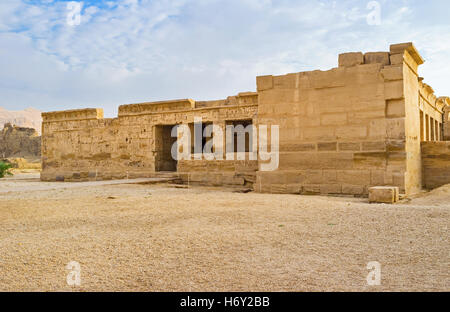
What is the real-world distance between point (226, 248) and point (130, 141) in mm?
10797

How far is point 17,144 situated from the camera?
103ft

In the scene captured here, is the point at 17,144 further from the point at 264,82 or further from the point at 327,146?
the point at 327,146

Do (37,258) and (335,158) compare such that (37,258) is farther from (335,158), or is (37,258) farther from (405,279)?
(335,158)

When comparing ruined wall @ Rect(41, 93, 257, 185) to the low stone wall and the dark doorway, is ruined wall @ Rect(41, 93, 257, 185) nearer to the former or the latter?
the dark doorway

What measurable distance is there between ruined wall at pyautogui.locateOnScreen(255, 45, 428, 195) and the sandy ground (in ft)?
8.39

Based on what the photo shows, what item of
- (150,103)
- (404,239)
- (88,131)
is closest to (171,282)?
(404,239)

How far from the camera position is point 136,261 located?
2.95 meters

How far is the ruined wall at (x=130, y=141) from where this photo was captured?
1139 centimetres

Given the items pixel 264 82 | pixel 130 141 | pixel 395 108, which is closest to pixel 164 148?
pixel 130 141

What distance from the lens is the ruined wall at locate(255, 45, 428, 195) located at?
7.20 meters

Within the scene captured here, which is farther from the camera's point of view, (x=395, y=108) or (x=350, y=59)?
(x=350, y=59)
